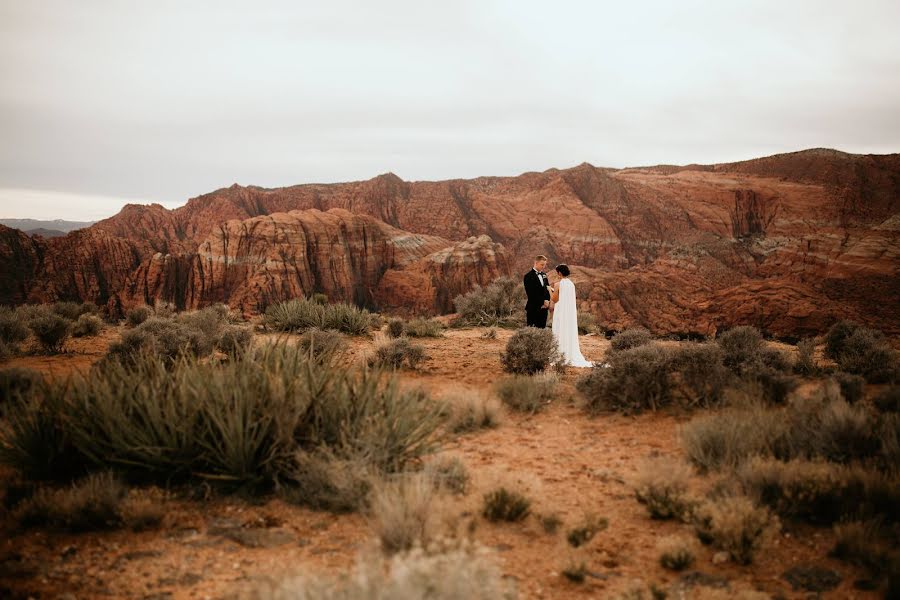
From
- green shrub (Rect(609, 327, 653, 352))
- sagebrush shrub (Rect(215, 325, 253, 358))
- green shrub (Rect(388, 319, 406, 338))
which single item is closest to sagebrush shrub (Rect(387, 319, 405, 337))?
green shrub (Rect(388, 319, 406, 338))

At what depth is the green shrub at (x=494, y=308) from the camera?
18.9m

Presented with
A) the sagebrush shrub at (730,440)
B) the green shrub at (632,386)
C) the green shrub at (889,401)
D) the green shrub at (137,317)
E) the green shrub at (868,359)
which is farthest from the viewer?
the green shrub at (137,317)

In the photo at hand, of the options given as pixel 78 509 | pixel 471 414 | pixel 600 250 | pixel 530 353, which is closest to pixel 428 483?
pixel 78 509

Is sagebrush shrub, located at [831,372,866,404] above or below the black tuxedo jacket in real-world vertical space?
below

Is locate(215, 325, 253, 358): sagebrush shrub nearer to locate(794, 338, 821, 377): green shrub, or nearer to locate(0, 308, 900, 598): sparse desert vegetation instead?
locate(0, 308, 900, 598): sparse desert vegetation

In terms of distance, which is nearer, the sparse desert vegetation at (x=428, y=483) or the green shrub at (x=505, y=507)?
the sparse desert vegetation at (x=428, y=483)

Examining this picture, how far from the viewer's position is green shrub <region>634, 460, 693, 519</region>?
401 centimetres

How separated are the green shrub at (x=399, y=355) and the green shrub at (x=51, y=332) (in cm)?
663

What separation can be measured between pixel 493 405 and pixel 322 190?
83.1m

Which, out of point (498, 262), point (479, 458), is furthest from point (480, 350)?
point (498, 262)

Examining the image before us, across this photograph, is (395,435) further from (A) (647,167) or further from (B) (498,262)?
(A) (647,167)

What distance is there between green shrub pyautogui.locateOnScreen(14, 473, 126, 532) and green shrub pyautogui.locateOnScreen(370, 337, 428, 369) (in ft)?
20.8

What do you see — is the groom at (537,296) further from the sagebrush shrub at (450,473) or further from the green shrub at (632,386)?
the sagebrush shrub at (450,473)

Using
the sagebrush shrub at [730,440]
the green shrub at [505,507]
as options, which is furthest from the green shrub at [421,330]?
the green shrub at [505,507]
